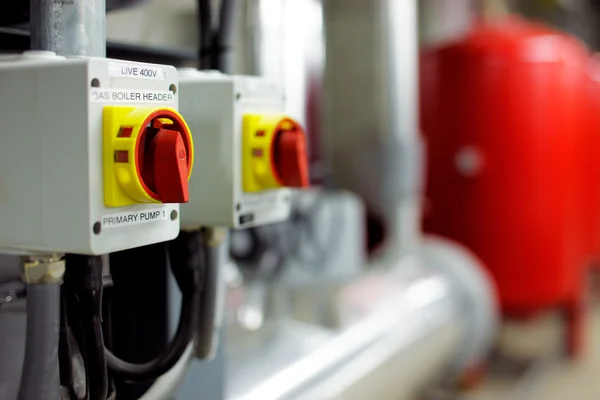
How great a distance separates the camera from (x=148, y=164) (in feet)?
1.39

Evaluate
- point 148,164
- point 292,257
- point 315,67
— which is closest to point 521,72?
point 315,67

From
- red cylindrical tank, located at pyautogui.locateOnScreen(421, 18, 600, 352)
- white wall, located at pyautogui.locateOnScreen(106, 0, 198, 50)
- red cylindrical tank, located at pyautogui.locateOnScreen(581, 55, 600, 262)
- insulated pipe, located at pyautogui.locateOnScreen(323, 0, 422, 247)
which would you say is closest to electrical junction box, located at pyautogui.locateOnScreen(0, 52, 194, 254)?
white wall, located at pyautogui.locateOnScreen(106, 0, 198, 50)

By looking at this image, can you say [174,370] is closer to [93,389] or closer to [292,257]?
[93,389]

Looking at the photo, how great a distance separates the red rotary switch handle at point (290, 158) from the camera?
1.93 feet

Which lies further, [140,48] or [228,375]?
[228,375]

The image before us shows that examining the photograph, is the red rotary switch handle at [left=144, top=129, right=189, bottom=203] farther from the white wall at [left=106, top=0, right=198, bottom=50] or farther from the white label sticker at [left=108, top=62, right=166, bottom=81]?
the white wall at [left=106, top=0, right=198, bottom=50]

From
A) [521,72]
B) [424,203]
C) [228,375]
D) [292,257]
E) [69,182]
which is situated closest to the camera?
[69,182]

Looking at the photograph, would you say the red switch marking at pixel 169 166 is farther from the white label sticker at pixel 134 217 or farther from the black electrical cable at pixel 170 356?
the black electrical cable at pixel 170 356

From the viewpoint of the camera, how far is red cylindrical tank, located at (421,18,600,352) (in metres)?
1.83

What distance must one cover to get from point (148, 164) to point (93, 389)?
17cm

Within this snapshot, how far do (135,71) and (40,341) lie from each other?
19 cm

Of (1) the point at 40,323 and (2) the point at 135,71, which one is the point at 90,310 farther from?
(2) the point at 135,71

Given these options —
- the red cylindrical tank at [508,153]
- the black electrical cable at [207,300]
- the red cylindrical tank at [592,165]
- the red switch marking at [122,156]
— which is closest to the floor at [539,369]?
the red cylindrical tank at [508,153]

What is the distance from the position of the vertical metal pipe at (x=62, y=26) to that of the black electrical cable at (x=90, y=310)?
0.15 metres
